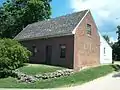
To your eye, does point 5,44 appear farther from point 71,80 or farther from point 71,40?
point 71,80

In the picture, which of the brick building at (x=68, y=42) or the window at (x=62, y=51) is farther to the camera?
the window at (x=62, y=51)

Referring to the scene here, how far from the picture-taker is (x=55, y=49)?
3425cm

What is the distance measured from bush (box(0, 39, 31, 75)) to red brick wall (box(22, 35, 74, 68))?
3.97 metres

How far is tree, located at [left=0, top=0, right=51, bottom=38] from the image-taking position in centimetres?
5431

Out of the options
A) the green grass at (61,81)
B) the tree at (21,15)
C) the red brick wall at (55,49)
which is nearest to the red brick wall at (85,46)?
the red brick wall at (55,49)

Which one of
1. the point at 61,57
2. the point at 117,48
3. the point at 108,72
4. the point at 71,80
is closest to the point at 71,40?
the point at 61,57

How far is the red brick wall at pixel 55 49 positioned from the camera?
3197 cm

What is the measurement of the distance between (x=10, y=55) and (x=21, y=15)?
26.4 meters

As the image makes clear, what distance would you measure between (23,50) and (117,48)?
4088 centimetres

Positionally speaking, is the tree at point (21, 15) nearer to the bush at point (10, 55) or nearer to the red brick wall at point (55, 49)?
the red brick wall at point (55, 49)

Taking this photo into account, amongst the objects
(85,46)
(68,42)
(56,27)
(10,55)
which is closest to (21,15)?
(56,27)

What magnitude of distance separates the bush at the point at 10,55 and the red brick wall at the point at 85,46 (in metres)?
5.61

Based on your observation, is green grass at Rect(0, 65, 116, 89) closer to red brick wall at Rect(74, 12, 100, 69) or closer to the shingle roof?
red brick wall at Rect(74, 12, 100, 69)

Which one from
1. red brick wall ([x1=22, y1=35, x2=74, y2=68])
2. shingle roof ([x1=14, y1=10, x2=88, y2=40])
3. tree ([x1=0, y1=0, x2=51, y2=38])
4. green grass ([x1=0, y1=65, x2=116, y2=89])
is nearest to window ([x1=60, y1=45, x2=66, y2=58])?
red brick wall ([x1=22, y1=35, x2=74, y2=68])
